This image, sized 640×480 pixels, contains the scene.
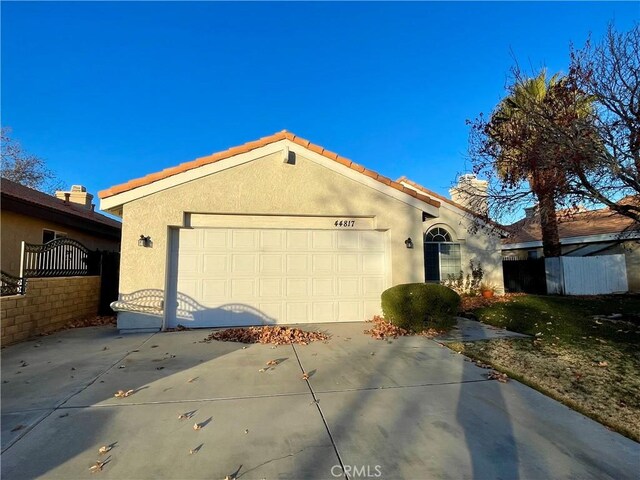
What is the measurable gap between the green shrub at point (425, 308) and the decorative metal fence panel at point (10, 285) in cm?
780

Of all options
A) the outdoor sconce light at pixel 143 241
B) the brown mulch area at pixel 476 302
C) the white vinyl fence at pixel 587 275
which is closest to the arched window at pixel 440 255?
the brown mulch area at pixel 476 302

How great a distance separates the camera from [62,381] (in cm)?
455

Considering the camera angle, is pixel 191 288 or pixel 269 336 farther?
pixel 191 288

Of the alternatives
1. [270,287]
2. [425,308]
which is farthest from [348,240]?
[425,308]

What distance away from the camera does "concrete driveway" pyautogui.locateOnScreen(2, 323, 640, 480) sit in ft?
8.96

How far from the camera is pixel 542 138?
8.08m

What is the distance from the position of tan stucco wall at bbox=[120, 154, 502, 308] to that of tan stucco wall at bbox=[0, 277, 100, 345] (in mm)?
1646

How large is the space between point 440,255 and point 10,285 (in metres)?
14.0

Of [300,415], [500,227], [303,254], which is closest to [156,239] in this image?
[303,254]

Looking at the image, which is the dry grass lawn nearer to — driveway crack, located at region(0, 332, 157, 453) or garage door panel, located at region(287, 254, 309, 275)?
garage door panel, located at region(287, 254, 309, 275)

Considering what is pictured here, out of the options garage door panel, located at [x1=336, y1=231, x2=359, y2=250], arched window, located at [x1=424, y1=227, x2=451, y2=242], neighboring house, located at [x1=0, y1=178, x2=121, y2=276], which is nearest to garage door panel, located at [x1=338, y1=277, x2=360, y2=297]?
garage door panel, located at [x1=336, y1=231, x2=359, y2=250]

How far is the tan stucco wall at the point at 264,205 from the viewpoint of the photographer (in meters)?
7.81

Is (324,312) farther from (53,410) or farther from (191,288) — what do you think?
(53,410)

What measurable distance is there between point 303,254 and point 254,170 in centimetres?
240
